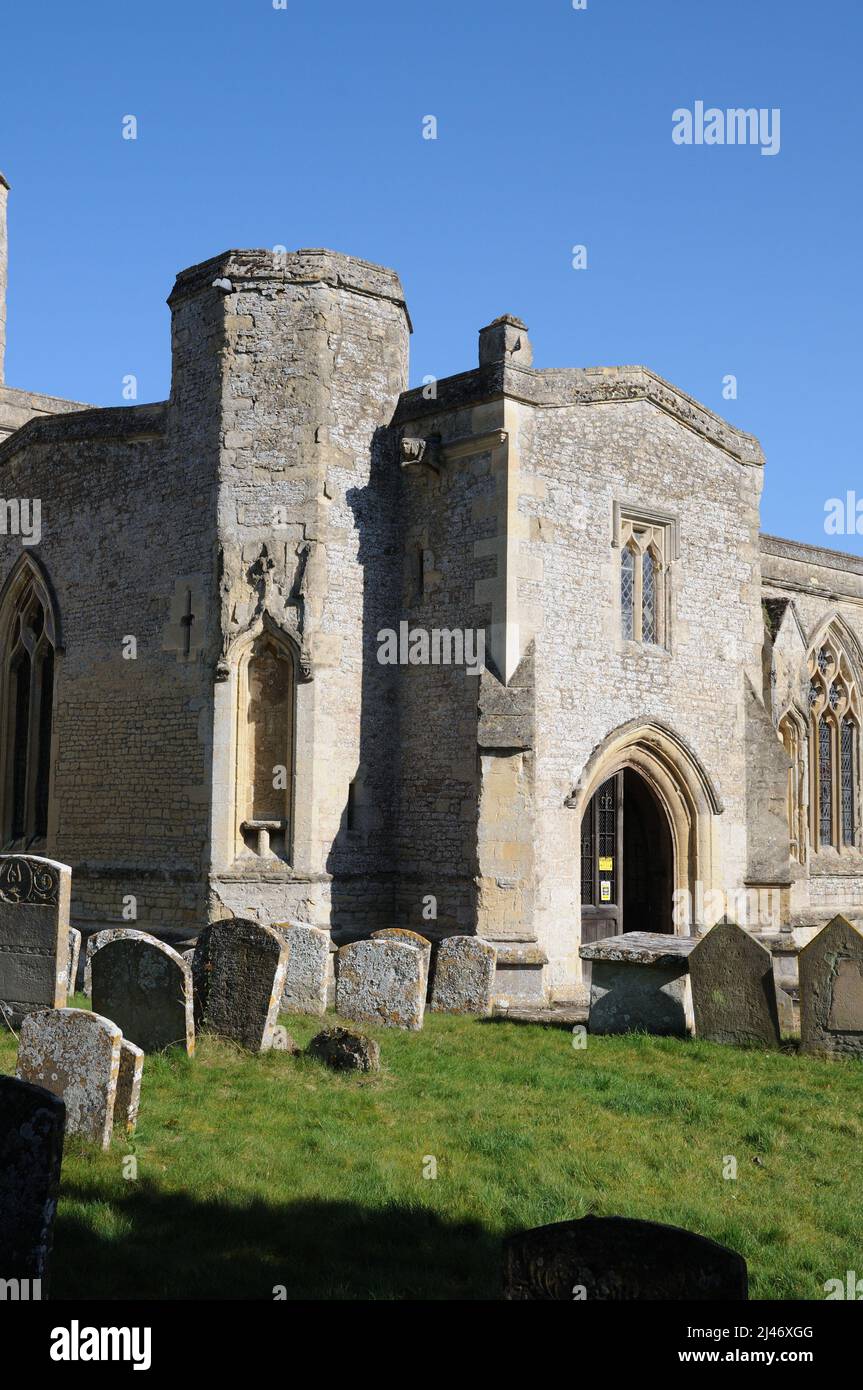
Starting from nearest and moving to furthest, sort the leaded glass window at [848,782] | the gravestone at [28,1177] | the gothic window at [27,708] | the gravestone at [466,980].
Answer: the gravestone at [28,1177] < the gravestone at [466,980] < the gothic window at [27,708] < the leaded glass window at [848,782]

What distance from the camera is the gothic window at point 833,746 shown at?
19.8 metres

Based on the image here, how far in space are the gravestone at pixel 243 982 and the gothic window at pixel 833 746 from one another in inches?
494

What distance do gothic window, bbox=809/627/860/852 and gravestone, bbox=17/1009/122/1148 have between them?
49.2 ft

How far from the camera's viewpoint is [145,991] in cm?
886

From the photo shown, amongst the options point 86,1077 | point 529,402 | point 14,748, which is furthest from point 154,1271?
point 14,748

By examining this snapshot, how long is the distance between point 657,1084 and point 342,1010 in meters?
3.27

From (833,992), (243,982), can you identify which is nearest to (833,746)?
(833,992)

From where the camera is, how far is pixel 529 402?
44.2 feet

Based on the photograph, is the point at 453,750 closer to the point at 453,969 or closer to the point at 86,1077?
the point at 453,969

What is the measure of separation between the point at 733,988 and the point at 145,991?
467cm

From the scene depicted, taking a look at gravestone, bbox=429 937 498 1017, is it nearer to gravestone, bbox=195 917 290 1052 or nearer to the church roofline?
gravestone, bbox=195 917 290 1052

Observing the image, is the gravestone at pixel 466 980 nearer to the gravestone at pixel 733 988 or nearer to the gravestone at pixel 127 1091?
the gravestone at pixel 733 988

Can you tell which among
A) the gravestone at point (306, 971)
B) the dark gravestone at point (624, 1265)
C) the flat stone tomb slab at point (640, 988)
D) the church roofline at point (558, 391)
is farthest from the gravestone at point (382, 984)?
the dark gravestone at point (624, 1265)

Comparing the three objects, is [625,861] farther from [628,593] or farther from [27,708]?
[27,708]
